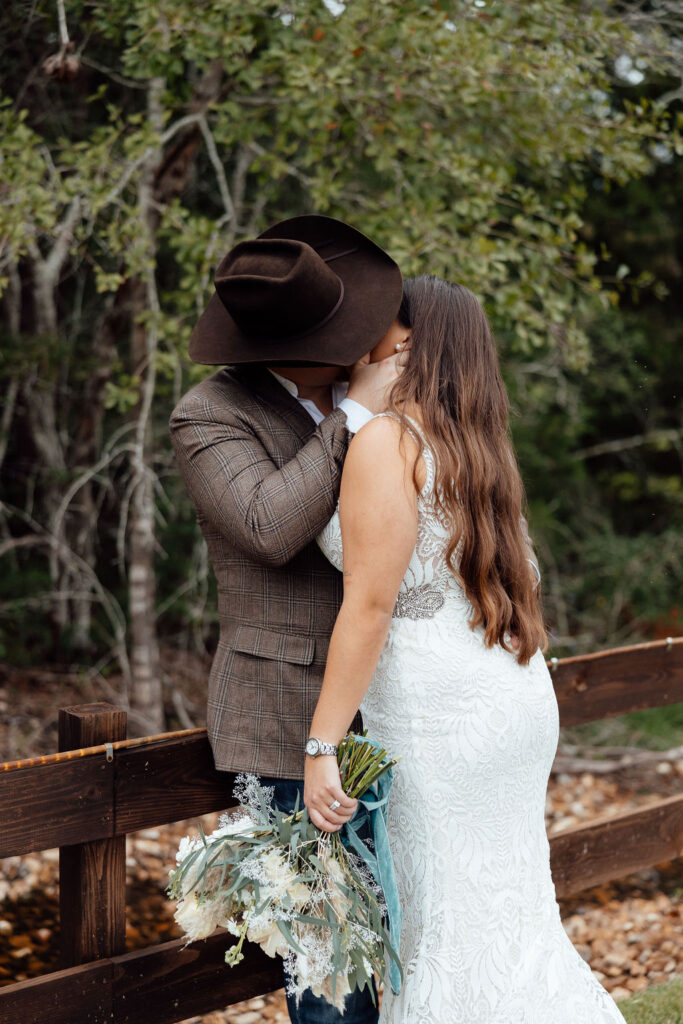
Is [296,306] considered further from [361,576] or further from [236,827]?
[236,827]

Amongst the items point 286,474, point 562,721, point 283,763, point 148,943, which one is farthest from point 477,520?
point 148,943

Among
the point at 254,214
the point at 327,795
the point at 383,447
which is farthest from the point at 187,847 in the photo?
the point at 254,214

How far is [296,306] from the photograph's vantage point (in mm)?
2119

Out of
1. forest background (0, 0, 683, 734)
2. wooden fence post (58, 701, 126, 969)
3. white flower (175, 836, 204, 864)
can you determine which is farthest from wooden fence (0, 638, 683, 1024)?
forest background (0, 0, 683, 734)

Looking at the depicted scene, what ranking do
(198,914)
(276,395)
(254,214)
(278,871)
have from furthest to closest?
(254,214) < (276,395) < (198,914) < (278,871)

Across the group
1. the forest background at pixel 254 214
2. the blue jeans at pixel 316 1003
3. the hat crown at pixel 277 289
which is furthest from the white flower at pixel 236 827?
the forest background at pixel 254 214

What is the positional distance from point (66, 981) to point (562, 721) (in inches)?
67.9

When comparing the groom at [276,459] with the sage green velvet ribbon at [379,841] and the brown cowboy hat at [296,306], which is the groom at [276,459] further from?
the sage green velvet ribbon at [379,841]

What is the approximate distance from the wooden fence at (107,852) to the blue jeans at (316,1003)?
12.1 inches

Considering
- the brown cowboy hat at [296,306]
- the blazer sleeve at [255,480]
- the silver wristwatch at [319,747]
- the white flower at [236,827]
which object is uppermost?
the brown cowboy hat at [296,306]

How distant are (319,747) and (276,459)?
637mm

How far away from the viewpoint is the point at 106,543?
6.35m

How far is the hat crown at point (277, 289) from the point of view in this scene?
2.09 metres

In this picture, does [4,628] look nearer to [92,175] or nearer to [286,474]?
[92,175]
